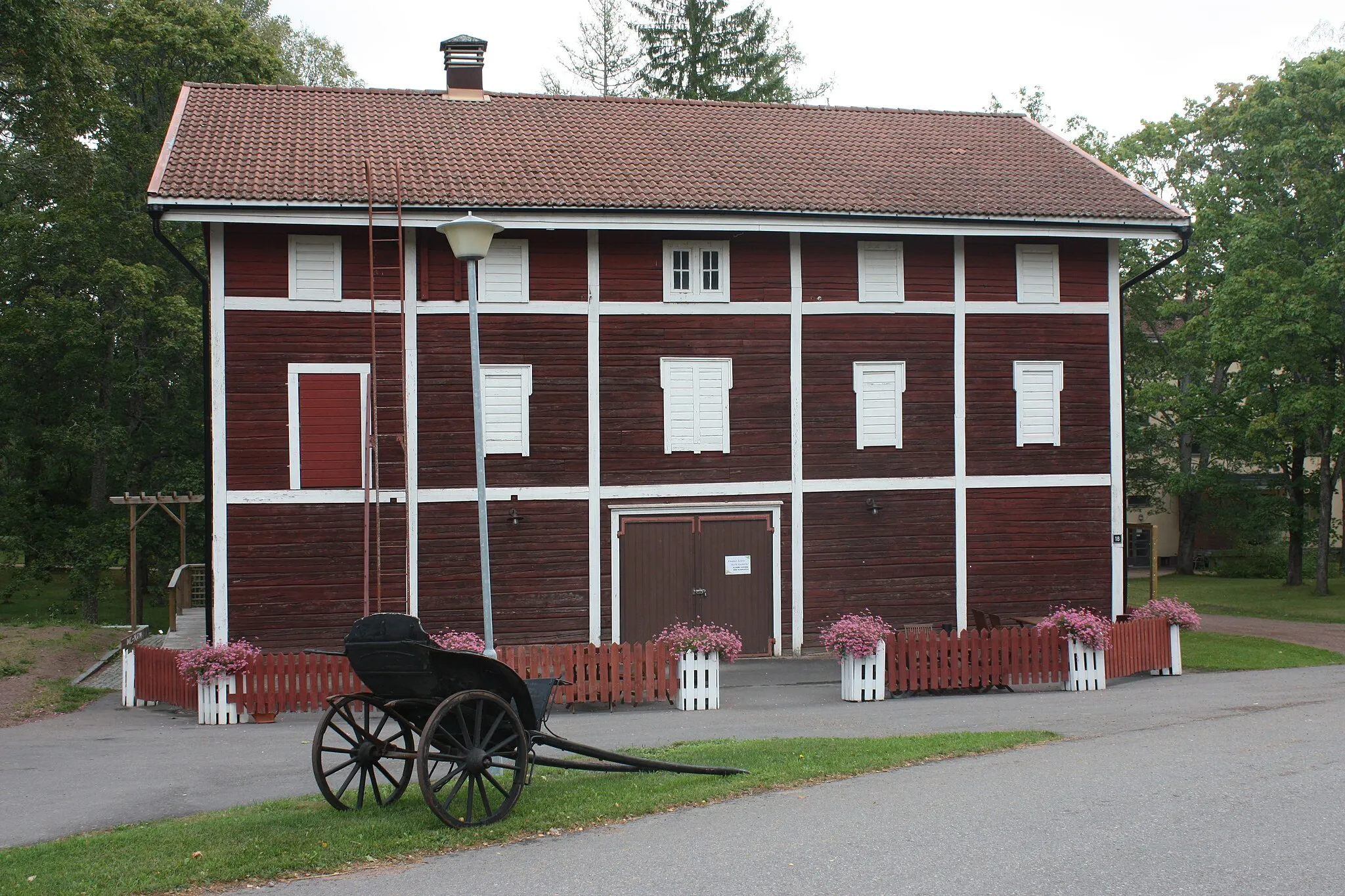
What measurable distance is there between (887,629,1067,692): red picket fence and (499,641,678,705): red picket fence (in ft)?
10.3

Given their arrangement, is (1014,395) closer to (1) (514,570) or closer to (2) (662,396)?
(2) (662,396)

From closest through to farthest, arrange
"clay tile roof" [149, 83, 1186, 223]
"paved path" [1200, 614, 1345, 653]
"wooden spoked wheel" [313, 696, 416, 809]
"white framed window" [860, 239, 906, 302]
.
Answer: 1. "wooden spoked wheel" [313, 696, 416, 809]
2. "clay tile roof" [149, 83, 1186, 223]
3. "white framed window" [860, 239, 906, 302]
4. "paved path" [1200, 614, 1345, 653]

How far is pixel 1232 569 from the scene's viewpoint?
42.4 m

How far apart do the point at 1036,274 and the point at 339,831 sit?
1609 cm

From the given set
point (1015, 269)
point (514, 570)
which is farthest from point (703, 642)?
point (1015, 269)

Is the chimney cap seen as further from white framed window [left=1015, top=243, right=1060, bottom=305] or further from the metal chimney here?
white framed window [left=1015, top=243, right=1060, bottom=305]

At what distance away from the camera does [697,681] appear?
15258 mm

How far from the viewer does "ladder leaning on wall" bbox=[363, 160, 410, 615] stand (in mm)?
18094

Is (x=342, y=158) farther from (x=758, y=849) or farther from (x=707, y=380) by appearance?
(x=758, y=849)

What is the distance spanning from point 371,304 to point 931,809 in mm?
12132

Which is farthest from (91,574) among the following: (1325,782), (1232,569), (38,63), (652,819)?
(1232,569)

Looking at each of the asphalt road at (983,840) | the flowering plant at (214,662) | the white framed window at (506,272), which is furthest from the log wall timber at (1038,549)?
the flowering plant at (214,662)

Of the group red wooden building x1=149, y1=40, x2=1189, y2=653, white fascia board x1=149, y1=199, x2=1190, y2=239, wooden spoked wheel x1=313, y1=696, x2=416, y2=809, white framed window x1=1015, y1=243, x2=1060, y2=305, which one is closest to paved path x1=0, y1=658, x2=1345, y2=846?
wooden spoked wheel x1=313, y1=696, x2=416, y2=809

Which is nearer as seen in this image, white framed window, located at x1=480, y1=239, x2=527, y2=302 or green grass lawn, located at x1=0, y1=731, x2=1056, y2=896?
green grass lawn, located at x1=0, y1=731, x2=1056, y2=896
